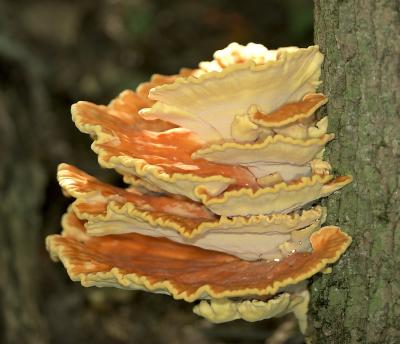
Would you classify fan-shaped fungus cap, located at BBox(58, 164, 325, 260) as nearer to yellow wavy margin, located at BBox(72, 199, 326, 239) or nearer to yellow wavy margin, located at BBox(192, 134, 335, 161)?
yellow wavy margin, located at BBox(72, 199, 326, 239)

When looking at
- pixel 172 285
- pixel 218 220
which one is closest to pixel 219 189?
pixel 218 220

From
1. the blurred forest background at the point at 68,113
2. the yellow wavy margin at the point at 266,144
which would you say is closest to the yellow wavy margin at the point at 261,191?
the yellow wavy margin at the point at 266,144

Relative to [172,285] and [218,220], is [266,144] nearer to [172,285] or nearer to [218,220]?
[218,220]

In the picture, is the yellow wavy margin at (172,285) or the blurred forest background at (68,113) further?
the blurred forest background at (68,113)

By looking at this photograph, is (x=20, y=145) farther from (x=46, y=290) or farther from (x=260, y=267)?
(x=260, y=267)

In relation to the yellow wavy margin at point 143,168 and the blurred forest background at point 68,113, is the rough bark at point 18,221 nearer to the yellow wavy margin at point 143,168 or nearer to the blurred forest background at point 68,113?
the blurred forest background at point 68,113

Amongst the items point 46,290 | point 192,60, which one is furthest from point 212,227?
point 192,60

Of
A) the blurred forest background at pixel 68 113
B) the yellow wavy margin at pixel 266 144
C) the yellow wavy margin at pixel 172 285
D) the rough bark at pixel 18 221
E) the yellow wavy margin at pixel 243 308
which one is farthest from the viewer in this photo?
the blurred forest background at pixel 68 113
